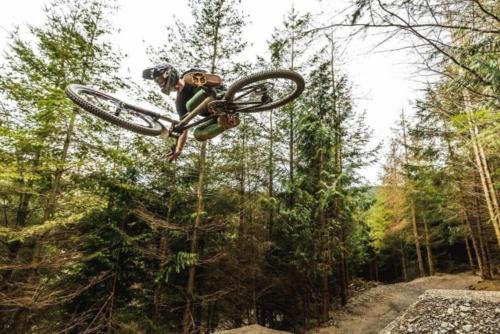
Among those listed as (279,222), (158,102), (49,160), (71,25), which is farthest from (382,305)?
(71,25)

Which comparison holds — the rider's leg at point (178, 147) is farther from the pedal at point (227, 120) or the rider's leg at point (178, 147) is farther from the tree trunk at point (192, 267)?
the tree trunk at point (192, 267)

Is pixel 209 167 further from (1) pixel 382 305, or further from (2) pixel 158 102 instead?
(1) pixel 382 305

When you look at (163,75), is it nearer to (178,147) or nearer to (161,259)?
(178,147)

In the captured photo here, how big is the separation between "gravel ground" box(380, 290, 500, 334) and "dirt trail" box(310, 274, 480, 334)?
339 centimetres

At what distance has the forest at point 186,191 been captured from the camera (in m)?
6.21

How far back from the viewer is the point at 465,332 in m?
5.00

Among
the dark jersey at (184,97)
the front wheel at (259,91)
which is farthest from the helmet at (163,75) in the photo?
the front wheel at (259,91)

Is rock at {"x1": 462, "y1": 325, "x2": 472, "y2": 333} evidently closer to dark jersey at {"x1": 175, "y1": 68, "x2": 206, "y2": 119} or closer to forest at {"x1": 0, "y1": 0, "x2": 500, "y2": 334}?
forest at {"x1": 0, "y1": 0, "x2": 500, "y2": 334}

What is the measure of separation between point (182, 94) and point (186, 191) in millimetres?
5078

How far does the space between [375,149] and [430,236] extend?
39.5ft

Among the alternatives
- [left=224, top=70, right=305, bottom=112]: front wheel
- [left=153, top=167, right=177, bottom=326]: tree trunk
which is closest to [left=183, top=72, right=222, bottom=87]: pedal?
[left=224, top=70, right=305, bottom=112]: front wheel

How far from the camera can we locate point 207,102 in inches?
145

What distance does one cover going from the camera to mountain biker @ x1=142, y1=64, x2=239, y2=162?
3709mm

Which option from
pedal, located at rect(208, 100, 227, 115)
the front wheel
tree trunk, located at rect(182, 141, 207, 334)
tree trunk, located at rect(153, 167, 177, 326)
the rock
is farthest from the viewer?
tree trunk, located at rect(153, 167, 177, 326)
